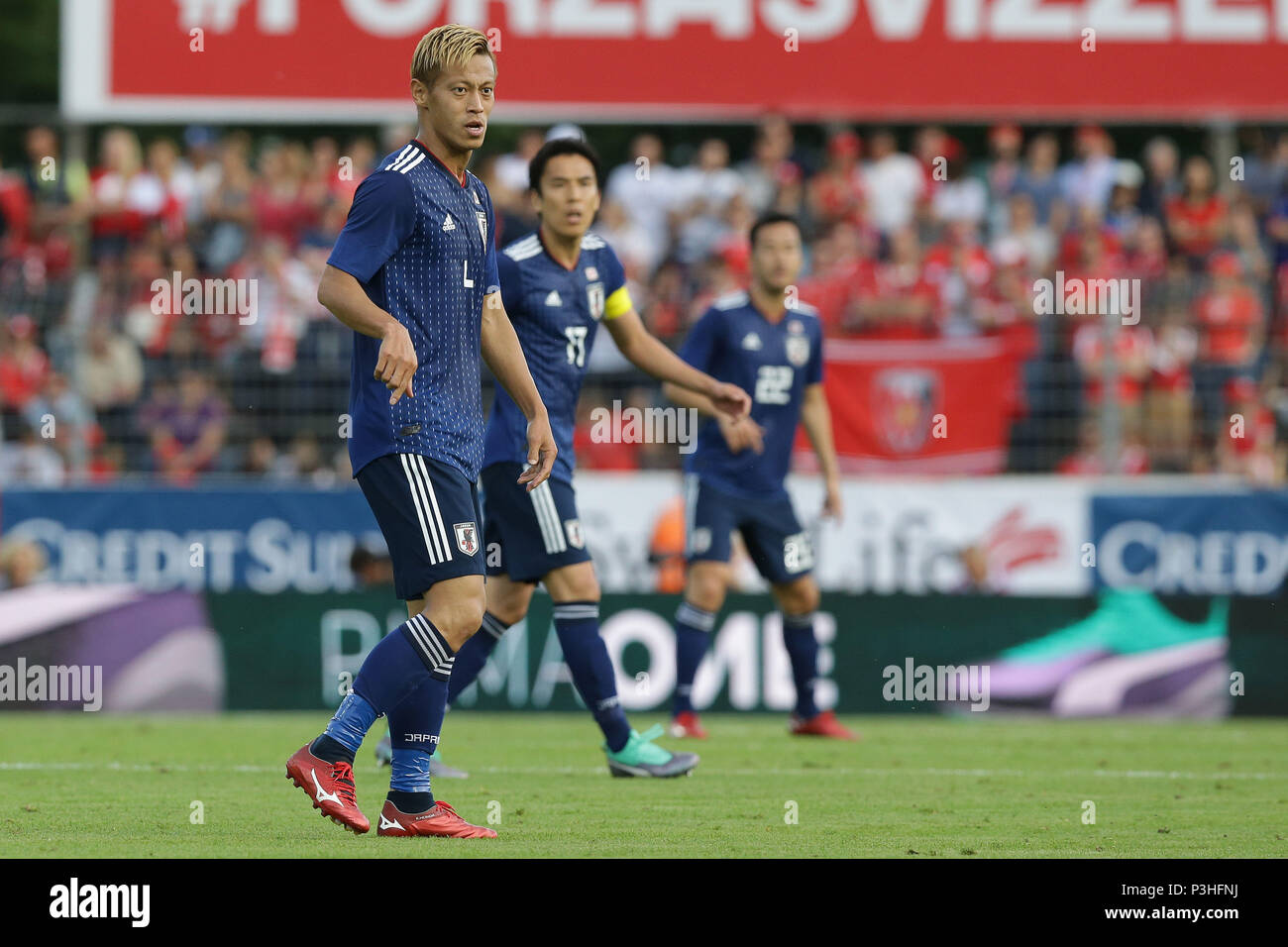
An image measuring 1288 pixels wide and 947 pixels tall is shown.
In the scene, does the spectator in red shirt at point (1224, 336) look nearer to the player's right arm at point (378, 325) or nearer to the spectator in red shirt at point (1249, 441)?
the spectator in red shirt at point (1249, 441)

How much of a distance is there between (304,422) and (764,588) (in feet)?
12.7

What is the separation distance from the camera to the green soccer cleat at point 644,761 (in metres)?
8.72

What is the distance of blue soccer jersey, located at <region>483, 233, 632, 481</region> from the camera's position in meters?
8.88

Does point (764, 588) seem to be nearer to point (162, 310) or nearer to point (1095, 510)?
point (1095, 510)

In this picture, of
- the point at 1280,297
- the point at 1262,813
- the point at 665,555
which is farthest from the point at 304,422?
the point at 1262,813

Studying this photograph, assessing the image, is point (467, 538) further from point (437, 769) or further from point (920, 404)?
point (920, 404)

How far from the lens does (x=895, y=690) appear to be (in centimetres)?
1336

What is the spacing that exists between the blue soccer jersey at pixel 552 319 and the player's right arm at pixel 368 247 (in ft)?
A: 8.04

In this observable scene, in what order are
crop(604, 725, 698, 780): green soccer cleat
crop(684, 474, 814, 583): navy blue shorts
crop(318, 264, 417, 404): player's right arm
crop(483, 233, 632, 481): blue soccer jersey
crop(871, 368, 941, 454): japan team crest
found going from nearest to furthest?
1. crop(318, 264, 417, 404): player's right arm
2. crop(604, 725, 698, 780): green soccer cleat
3. crop(483, 233, 632, 481): blue soccer jersey
4. crop(684, 474, 814, 583): navy blue shorts
5. crop(871, 368, 941, 454): japan team crest

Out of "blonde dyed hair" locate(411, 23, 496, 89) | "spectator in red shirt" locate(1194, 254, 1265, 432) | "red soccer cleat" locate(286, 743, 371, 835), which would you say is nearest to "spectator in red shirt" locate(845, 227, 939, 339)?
"spectator in red shirt" locate(1194, 254, 1265, 432)

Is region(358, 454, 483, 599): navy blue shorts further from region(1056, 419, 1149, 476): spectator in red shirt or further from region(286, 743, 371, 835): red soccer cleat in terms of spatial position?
region(1056, 419, 1149, 476): spectator in red shirt

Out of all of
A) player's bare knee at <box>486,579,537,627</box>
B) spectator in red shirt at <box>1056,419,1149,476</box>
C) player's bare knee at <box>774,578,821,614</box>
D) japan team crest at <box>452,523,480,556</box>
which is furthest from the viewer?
spectator in red shirt at <box>1056,419,1149,476</box>

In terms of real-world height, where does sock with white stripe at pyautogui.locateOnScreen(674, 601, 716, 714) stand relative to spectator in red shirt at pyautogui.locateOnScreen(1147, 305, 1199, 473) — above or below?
below

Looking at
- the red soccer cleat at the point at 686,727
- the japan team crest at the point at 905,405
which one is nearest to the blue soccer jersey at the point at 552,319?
the red soccer cleat at the point at 686,727
